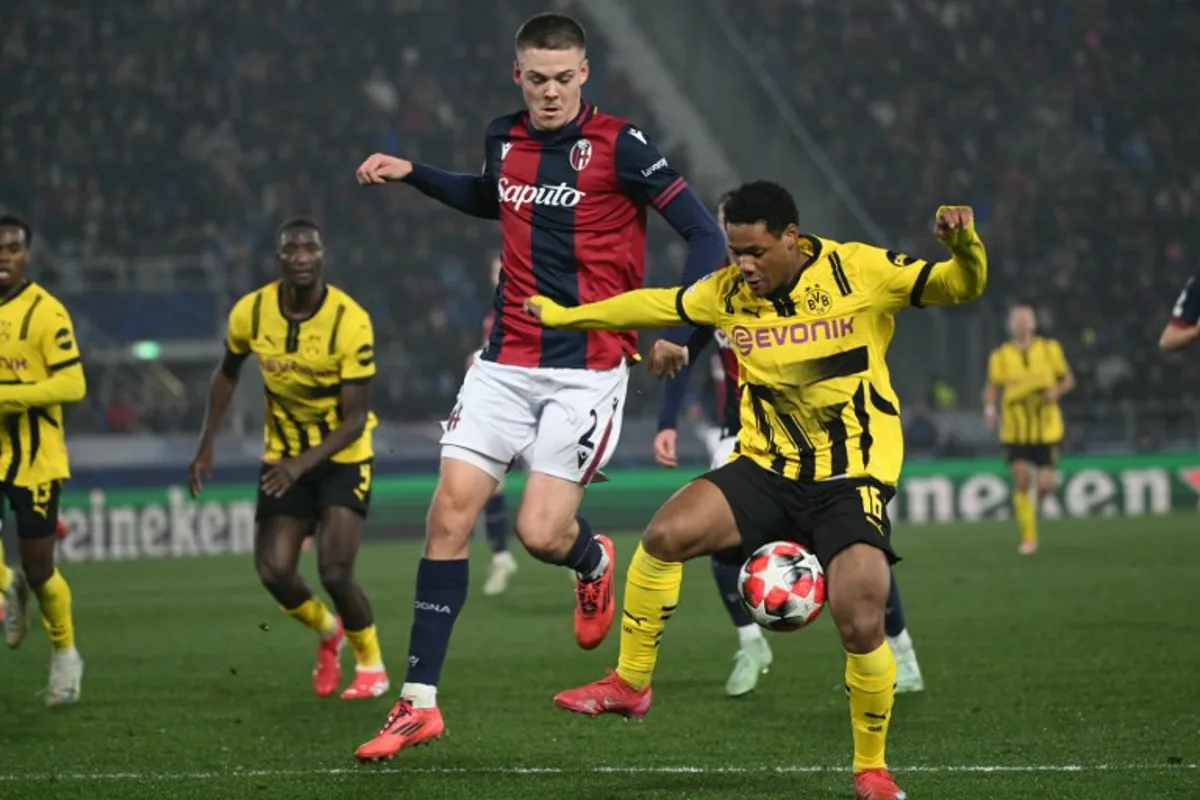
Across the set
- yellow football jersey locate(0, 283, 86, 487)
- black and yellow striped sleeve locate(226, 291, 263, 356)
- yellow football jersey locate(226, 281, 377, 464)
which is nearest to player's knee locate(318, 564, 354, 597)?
yellow football jersey locate(226, 281, 377, 464)

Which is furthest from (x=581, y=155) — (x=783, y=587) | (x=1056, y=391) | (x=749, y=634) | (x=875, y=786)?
(x=1056, y=391)

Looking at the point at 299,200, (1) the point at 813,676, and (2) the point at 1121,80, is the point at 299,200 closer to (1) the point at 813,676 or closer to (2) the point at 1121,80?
(2) the point at 1121,80

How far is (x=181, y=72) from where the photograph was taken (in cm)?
3045

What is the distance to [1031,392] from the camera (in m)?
19.8

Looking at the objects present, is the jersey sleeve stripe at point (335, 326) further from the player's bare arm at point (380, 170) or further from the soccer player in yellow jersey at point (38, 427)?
the player's bare arm at point (380, 170)

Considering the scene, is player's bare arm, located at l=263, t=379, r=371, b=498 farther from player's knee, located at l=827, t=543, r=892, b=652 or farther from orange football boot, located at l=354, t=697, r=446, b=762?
→ player's knee, located at l=827, t=543, r=892, b=652

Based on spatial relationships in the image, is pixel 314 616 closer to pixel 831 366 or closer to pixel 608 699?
pixel 608 699

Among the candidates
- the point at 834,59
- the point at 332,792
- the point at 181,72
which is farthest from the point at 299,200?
the point at 332,792

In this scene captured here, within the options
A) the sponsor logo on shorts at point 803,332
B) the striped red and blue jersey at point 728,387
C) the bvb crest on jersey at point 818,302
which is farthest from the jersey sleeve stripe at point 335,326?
the bvb crest on jersey at point 818,302

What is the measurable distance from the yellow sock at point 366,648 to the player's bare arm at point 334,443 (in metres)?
0.83

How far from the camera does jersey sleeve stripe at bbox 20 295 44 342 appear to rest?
9.23 m

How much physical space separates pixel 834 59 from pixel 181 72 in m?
11.1

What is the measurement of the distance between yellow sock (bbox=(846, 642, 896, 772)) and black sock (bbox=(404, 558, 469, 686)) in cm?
149

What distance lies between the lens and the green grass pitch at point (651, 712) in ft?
22.1
